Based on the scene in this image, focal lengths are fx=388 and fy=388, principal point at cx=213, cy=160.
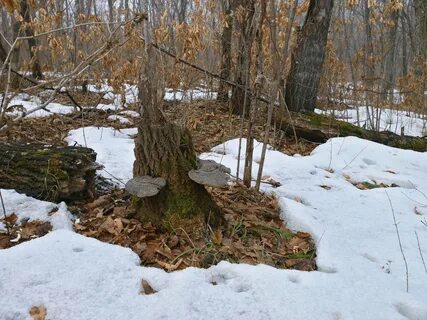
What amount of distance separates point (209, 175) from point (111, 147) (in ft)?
8.34

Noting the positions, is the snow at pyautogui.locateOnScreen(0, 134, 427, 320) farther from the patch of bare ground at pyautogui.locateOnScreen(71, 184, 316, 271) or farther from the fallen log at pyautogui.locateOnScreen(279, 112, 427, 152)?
the fallen log at pyautogui.locateOnScreen(279, 112, 427, 152)

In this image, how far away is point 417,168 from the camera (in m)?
5.11

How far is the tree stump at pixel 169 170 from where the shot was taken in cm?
272

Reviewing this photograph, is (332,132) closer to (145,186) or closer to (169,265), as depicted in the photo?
(145,186)

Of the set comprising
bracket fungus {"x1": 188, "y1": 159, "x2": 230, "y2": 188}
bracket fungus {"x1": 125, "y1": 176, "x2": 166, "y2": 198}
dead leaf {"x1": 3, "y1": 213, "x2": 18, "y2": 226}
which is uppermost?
bracket fungus {"x1": 188, "y1": 159, "x2": 230, "y2": 188}

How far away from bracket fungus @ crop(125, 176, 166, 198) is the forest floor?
1.18 ft

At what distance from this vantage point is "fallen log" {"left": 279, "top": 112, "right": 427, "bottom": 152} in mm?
6043

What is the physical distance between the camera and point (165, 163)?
8.91ft

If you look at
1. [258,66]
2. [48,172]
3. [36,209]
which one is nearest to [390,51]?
[258,66]

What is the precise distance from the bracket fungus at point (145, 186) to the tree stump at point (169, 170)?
0.10 meters

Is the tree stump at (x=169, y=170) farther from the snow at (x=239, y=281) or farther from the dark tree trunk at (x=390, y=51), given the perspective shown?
the dark tree trunk at (x=390, y=51)

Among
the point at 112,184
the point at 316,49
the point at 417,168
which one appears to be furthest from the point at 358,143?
the point at 112,184

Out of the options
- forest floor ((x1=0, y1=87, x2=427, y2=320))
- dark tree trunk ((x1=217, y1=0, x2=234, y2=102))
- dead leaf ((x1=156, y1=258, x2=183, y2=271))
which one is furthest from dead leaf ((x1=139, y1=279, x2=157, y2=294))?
dark tree trunk ((x1=217, y1=0, x2=234, y2=102))

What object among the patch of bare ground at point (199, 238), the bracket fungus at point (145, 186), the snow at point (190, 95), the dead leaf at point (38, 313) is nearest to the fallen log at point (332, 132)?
the snow at point (190, 95)
